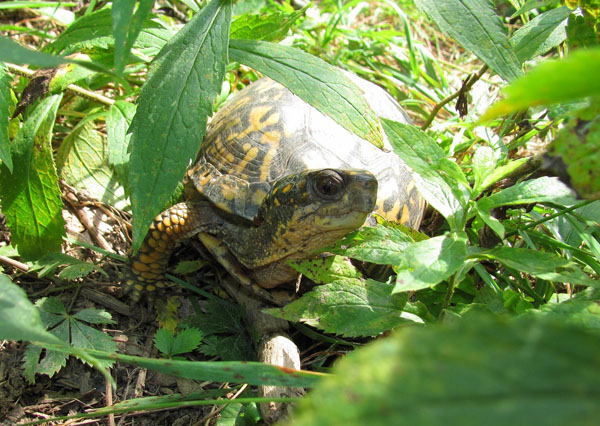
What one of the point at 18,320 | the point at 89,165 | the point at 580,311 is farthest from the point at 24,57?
the point at 89,165

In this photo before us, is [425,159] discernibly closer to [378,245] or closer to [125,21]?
[378,245]

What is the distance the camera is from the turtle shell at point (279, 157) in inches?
65.5

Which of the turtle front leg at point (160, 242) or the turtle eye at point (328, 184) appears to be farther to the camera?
the turtle front leg at point (160, 242)

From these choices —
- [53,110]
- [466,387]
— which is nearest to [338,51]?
[53,110]

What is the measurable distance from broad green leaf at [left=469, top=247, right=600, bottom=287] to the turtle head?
1.14ft

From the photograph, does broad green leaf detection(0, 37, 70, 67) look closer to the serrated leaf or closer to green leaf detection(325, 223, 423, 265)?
green leaf detection(325, 223, 423, 265)

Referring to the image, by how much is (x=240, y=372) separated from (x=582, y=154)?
2.20 ft

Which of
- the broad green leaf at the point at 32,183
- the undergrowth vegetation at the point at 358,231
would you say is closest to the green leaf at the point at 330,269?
the undergrowth vegetation at the point at 358,231

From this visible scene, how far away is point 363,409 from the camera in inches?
13.8

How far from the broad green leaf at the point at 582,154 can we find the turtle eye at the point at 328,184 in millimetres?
772

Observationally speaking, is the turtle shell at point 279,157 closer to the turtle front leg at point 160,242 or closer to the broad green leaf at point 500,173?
the turtle front leg at point 160,242

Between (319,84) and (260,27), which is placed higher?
(260,27)

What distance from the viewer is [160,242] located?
1691 mm

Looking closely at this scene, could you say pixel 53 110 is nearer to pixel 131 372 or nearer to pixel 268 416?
pixel 131 372
